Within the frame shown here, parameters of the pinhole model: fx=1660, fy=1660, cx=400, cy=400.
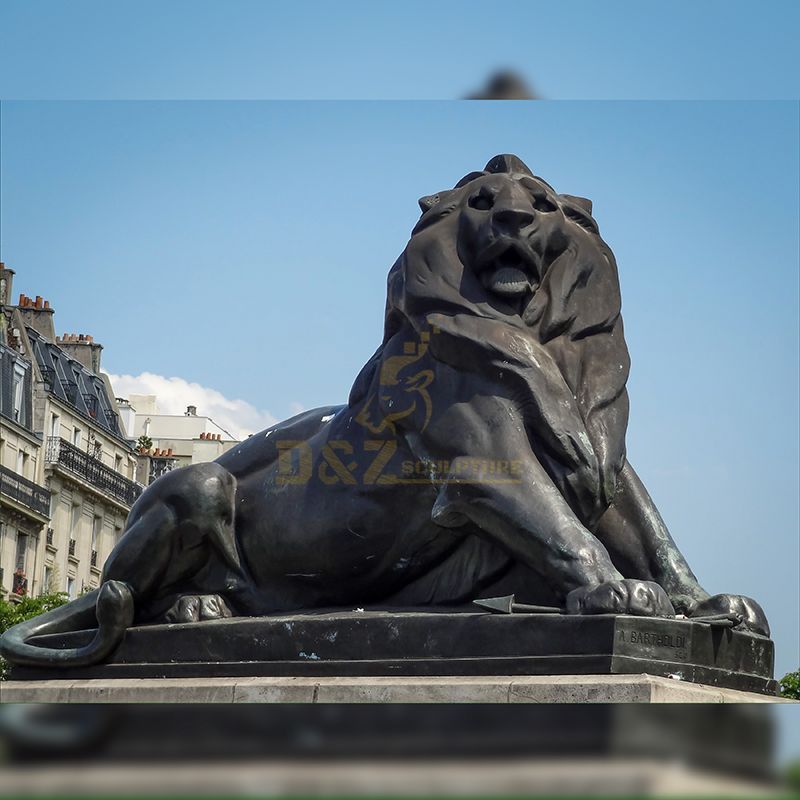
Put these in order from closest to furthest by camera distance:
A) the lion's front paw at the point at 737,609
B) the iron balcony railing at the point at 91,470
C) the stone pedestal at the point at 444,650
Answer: the stone pedestal at the point at 444,650
the lion's front paw at the point at 737,609
the iron balcony railing at the point at 91,470

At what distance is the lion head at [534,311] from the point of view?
6.89 m

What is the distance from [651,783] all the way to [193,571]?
3431 millimetres

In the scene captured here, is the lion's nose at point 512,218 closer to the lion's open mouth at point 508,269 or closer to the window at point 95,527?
the lion's open mouth at point 508,269

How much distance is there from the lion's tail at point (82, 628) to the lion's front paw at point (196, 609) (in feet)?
0.69

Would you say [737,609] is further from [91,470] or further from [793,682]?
[91,470]

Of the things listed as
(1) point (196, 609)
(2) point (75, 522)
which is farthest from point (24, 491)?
(1) point (196, 609)

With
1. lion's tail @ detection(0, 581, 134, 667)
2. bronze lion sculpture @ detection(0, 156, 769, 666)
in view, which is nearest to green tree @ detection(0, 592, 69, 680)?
lion's tail @ detection(0, 581, 134, 667)

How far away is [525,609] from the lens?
6.43 m

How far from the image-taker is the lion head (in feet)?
22.6

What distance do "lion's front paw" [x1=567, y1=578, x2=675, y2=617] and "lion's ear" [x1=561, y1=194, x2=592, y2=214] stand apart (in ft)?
6.42

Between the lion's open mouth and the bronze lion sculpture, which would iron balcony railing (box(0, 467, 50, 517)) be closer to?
the bronze lion sculpture

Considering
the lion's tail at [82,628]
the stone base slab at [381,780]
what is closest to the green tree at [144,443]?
the lion's tail at [82,628]

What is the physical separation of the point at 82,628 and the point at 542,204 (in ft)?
9.49

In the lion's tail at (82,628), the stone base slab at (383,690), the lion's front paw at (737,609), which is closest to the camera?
the stone base slab at (383,690)
